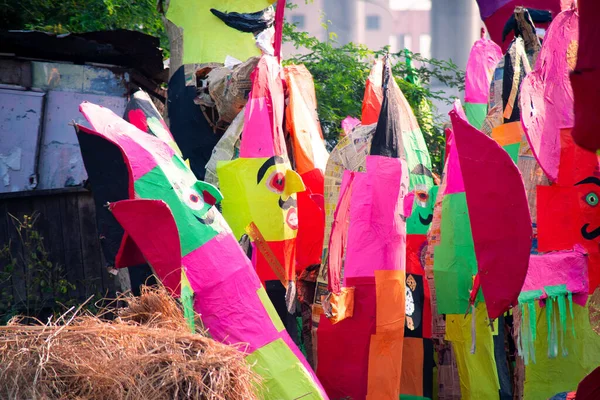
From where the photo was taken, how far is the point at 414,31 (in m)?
12.6

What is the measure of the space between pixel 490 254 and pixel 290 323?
1570 mm

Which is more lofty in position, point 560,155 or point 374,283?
point 560,155

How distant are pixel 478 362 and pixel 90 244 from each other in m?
3.23

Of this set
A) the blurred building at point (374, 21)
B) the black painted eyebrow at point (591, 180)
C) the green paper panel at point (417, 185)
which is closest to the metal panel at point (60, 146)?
the green paper panel at point (417, 185)

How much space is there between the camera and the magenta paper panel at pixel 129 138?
400cm

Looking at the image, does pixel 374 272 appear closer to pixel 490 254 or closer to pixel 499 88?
pixel 490 254

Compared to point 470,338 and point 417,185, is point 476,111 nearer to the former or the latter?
point 417,185

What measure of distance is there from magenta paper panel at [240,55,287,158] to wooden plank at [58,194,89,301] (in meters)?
2.13

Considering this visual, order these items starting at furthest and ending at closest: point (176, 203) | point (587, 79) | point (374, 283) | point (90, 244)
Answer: point (90, 244), point (374, 283), point (176, 203), point (587, 79)

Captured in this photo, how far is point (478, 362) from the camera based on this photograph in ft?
16.3

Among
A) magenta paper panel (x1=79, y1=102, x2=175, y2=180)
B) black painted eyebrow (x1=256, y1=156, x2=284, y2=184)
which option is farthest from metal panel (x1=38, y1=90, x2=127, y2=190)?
magenta paper panel (x1=79, y1=102, x2=175, y2=180)

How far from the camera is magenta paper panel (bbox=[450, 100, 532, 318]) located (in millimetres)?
3832

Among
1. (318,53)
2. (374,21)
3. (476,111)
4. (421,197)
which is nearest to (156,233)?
(421,197)

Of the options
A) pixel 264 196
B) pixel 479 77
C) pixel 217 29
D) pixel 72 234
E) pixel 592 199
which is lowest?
pixel 72 234
